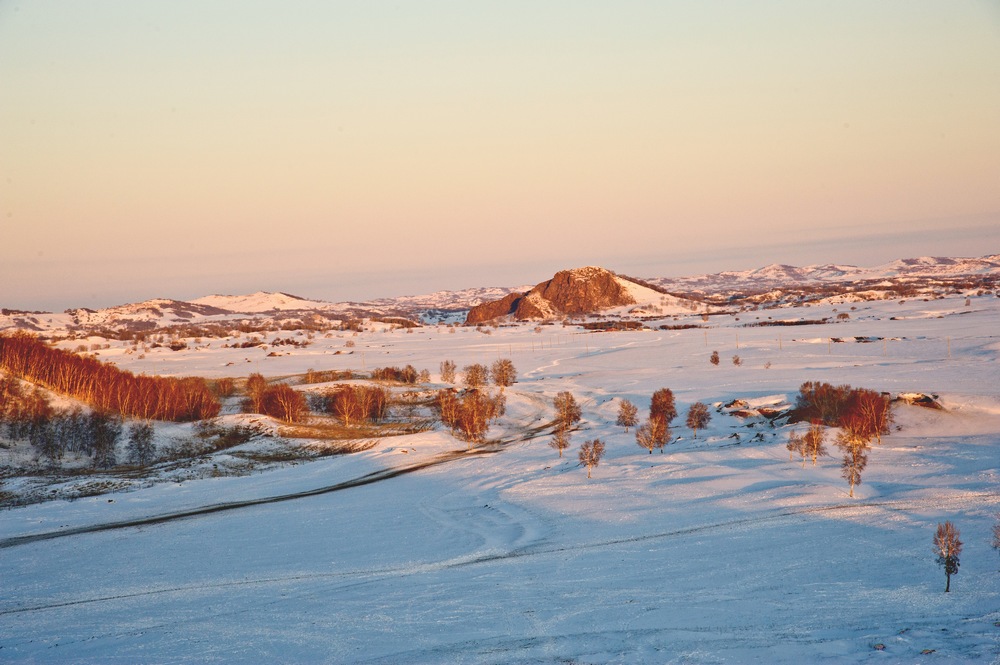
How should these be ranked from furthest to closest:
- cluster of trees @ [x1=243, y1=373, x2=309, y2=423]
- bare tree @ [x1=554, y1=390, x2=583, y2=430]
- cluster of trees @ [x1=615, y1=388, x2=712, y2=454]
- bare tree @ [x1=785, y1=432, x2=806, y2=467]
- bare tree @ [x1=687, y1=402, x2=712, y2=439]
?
cluster of trees @ [x1=243, y1=373, x2=309, y2=423], bare tree @ [x1=554, y1=390, x2=583, y2=430], bare tree @ [x1=687, y1=402, x2=712, y2=439], cluster of trees @ [x1=615, y1=388, x2=712, y2=454], bare tree @ [x1=785, y1=432, x2=806, y2=467]

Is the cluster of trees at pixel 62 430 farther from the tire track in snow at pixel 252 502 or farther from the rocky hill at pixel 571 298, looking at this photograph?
the rocky hill at pixel 571 298

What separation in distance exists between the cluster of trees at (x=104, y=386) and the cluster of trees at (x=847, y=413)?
37.0 metres

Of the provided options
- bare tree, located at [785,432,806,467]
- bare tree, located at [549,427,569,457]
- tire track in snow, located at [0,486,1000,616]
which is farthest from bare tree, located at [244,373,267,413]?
bare tree, located at [785,432,806,467]

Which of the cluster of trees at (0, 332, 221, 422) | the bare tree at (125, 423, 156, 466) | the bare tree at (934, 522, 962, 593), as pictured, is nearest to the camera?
the bare tree at (934, 522, 962, 593)

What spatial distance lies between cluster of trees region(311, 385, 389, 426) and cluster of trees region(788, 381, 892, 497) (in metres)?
28.1

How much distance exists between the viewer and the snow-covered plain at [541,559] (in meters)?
13.4

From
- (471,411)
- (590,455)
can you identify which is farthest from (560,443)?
(471,411)

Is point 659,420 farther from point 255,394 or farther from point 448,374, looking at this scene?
point 255,394

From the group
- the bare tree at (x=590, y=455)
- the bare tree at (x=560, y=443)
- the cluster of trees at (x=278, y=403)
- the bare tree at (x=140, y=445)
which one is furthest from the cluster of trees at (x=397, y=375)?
the bare tree at (x=590, y=455)

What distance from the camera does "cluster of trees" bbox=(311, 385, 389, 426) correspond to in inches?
1986

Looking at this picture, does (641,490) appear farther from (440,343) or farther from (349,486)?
(440,343)

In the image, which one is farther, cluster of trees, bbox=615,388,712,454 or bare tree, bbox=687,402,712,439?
bare tree, bbox=687,402,712,439

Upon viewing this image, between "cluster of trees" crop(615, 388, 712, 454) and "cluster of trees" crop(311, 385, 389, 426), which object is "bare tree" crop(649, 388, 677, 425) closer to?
"cluster of trees" crop(615, 388, 712, 454)

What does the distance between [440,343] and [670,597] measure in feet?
303
